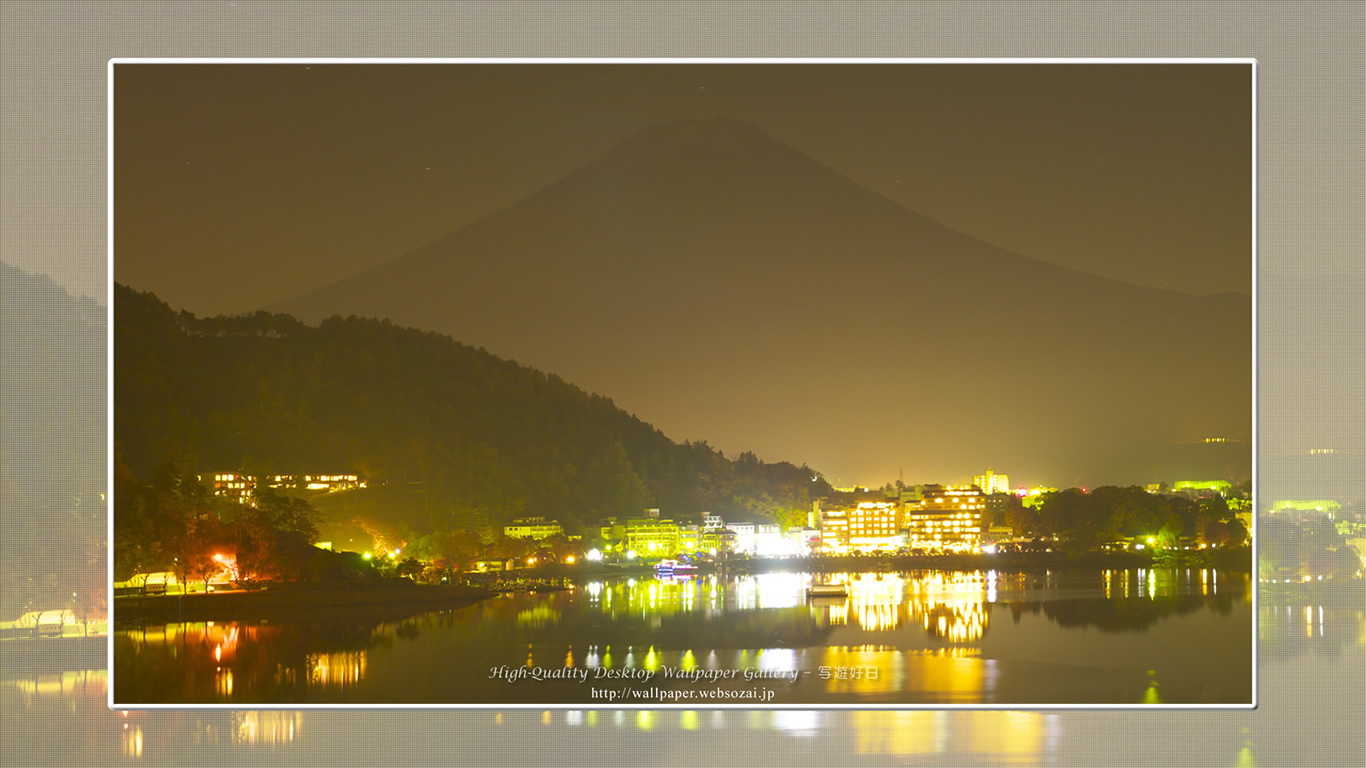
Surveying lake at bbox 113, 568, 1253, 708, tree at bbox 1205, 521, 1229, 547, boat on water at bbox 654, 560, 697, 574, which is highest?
tree at bbox 1205, 521, 1229, 547

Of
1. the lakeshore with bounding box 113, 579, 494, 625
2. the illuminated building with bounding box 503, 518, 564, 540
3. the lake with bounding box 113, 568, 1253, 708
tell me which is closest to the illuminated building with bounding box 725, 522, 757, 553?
the lake with bounding box 113, 568, 1253, 708

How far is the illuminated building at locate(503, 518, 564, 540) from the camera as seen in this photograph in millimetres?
8219

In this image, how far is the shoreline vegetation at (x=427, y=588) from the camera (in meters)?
7.28

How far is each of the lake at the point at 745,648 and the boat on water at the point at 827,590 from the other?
0.24ft

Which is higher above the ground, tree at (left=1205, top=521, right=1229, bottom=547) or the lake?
tree at (left=1205, top=521, right=1229, bottom=547)

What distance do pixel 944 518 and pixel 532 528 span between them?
10.8ft

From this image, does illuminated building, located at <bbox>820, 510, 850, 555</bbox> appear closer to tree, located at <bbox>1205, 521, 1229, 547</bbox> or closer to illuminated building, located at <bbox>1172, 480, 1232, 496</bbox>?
illuminated building, located at <bbox>1172, 480, 1232, 496</bbox>

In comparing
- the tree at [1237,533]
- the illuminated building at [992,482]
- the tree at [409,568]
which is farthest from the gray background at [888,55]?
the tree at [409,568]

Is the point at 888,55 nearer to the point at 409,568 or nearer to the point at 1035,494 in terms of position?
the point at 1035,494

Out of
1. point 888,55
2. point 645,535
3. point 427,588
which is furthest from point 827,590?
point 888,55

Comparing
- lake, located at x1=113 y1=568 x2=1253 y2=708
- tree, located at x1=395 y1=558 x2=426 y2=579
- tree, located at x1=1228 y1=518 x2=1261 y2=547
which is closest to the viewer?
lake, located at x1=113 y1=568 x2=1253 y2=708

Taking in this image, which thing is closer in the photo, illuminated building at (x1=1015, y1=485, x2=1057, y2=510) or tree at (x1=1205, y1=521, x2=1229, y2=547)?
tree at (x1=1205, y1=521, x2=1229, y2=547)

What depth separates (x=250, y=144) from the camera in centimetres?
624

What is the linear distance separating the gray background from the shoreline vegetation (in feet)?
5.93
